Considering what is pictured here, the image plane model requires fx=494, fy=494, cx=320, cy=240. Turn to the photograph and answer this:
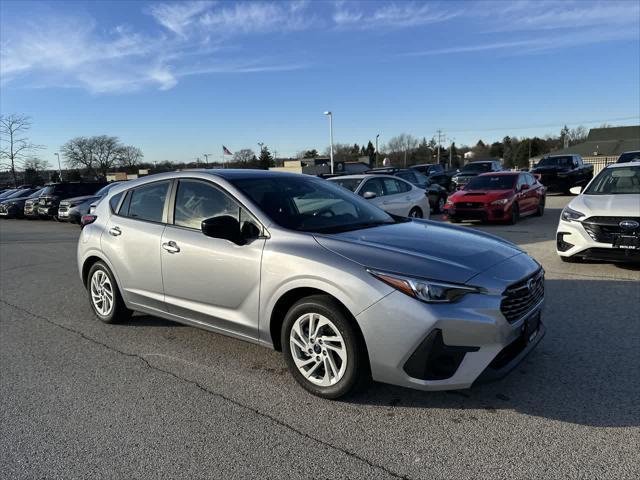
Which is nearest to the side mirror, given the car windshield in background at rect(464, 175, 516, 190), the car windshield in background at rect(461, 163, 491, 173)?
the car windshield in background at rect(464, 175, 516, 190)

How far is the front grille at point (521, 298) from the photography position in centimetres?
A: 322

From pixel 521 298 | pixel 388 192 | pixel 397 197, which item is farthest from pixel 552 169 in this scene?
pixel 521 298

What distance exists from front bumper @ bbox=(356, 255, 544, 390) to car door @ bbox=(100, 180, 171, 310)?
235 cm

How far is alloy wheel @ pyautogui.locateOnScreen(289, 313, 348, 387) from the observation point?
339cm

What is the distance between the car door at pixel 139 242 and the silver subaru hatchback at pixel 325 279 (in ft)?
0.05

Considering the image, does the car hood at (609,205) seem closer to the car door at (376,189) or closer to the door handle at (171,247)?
the car door at (376,189)

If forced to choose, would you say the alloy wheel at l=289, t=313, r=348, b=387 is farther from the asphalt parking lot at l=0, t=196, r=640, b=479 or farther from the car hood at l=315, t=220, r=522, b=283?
the car hood at l=315, t=220, r=522, b=283

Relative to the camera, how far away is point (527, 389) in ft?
11.7

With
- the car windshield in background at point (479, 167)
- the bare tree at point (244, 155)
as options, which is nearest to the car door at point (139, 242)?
the car windshield in background at point (479, 167)

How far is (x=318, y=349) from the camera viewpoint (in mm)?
3490

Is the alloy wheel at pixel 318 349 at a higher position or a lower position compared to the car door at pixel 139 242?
lower

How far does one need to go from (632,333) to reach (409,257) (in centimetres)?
271

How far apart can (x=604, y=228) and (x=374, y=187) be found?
521cm

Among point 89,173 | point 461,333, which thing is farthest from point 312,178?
point 89,173
